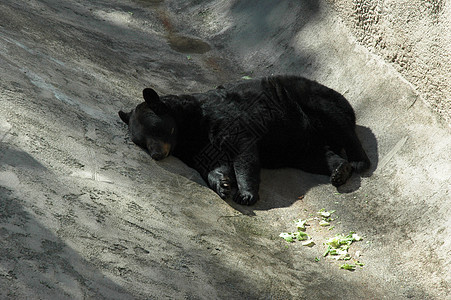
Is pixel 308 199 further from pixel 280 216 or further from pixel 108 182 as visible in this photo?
pixel 108 182

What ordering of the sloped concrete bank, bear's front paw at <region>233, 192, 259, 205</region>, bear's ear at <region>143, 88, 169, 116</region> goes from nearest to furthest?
1. the sloped concrete bank
2. bear's front paw at <region>233, 192, 259, 205</region>
3. bear's ear at <region>143, 88, 169, 116</region>

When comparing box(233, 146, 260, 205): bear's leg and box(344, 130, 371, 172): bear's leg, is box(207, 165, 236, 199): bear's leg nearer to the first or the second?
box(233, 146, 260, 205): bear's leg

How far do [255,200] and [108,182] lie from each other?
1601 mm

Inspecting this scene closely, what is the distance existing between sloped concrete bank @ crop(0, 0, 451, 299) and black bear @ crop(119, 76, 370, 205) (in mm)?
197

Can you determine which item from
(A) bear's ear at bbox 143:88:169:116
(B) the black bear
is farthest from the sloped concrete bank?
(A) bear's ear at bbox 143:88:169:116

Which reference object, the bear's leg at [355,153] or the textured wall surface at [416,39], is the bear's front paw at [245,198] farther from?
the textured wall surface at [416,39]

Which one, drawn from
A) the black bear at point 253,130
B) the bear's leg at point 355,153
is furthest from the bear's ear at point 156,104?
the bear's leg at point 355,153

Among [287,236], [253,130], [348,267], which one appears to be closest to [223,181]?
[253,130]

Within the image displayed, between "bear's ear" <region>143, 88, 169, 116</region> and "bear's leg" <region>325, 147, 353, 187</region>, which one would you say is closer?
"bear's leg" <region>325, 147, 353, 187</region>

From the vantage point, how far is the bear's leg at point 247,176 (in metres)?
5.44

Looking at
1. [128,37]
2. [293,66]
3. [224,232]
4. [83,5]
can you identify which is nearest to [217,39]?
[128,37]

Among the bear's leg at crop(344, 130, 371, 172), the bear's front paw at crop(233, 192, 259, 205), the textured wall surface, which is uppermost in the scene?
the textured wall surface

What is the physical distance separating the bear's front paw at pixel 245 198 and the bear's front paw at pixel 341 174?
973 millimetres

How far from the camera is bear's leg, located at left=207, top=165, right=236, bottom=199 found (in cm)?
546
